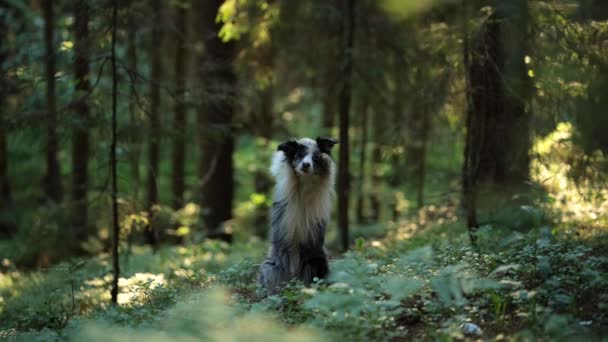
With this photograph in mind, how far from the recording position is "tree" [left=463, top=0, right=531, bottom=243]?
930cm

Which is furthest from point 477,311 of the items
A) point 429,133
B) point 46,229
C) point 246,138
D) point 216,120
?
point 246,138

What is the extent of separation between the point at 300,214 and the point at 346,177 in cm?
594

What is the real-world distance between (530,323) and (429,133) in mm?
13683

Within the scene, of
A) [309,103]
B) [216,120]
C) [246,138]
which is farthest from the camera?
[246,138]

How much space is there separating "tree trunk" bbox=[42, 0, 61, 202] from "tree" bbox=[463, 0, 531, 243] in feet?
22.4

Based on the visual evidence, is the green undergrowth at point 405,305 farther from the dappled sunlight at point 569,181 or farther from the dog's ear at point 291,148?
the dog's ear at point 291,148

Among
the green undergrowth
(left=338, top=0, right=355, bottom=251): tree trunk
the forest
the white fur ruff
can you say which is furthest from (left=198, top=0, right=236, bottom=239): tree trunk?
the green undergrowth

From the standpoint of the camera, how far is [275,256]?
8.53 meters

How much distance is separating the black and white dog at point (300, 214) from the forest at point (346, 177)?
18.3 inches

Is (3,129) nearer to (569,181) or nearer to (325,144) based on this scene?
(325,144)

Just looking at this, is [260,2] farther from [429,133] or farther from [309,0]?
[429,133]

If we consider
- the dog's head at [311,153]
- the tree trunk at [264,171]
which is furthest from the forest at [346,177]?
the tree trunk at [264,171]

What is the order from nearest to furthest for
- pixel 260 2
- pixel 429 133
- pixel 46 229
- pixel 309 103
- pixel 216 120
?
pixel 46 229
pixel 260 2
pixel 216 120
pixel 429 133
pixel 309 103

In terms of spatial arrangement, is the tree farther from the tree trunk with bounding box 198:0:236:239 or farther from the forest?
the tree trunk with bounding box 198:0:236:239
